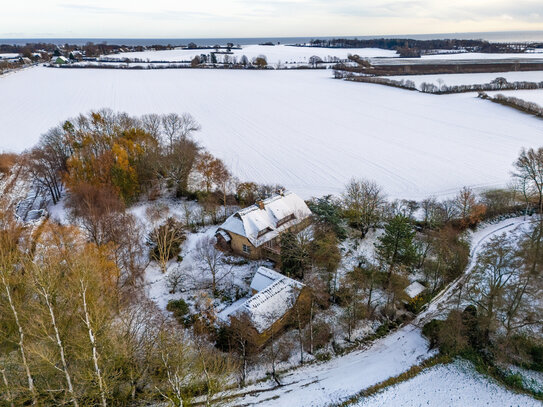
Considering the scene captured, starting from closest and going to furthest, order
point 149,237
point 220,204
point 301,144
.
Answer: point 149,237 → point 220,204 → point 301,144

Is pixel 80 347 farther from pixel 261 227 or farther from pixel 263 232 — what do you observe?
pixel 263 232

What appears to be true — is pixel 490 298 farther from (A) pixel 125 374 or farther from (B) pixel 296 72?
(B) pixel 296 72

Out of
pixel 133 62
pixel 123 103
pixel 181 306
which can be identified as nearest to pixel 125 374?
pixel 181 306

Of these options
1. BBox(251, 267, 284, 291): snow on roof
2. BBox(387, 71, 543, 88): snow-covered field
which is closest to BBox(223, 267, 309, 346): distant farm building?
BBox(251, 267, 284, 291): snow on roof

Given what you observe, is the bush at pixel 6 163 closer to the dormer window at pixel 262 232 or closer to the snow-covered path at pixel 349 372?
the dormer window at pixel 262 232

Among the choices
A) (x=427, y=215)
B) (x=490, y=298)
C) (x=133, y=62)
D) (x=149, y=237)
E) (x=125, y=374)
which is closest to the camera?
(x=125, y=374)

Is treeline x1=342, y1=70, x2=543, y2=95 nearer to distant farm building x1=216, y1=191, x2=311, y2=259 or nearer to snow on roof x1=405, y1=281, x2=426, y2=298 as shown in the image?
distant farm building x1=216, y1=191, x2=311, y2=259

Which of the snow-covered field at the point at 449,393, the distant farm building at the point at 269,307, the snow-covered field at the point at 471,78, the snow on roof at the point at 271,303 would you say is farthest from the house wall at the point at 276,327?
the snow-covered field at the point at 471,78
